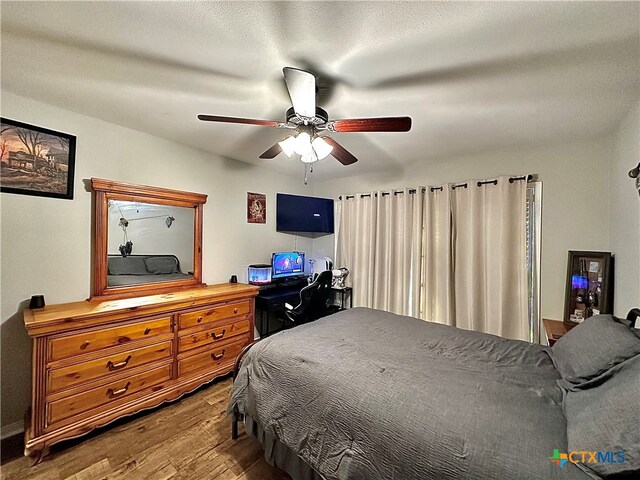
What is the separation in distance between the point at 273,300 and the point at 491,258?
2.51 metres

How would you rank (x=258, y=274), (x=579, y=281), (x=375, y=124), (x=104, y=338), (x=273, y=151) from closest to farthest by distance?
(x=375, y=124)
(x=104, y=338)
(x=273, y=151)
(x=579, y=281)
(x=258, y=274)

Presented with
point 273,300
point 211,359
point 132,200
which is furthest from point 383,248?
point 132,200

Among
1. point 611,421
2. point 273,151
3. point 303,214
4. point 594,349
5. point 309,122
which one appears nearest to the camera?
point 611,421

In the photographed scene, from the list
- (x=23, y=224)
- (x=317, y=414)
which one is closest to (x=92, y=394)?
(x=23, y=224)

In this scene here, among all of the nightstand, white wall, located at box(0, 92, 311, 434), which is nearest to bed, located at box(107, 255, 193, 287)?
white wall, located at box(0, 92, 311, 434)

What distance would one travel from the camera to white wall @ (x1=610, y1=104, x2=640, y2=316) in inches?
69.1

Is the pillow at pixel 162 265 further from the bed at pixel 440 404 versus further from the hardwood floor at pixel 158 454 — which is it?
the bed at pixel 440 404

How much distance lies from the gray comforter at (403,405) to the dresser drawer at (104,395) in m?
0.85

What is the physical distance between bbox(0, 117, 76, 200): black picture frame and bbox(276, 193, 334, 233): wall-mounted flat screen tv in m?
2.24

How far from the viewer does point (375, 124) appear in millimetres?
1617

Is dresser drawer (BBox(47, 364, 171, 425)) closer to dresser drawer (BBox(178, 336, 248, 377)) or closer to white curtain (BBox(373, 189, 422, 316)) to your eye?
dresser drawer (BBox(178, 336, 248, 377))

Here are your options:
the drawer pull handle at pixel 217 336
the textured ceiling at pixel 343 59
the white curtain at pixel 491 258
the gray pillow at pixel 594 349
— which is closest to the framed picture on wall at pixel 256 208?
the textured ceiling at pixel 343 59

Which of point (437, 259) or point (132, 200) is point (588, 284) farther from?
point (132, 200)

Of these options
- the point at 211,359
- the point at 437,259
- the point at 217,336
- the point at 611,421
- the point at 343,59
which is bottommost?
the point at 211,359
